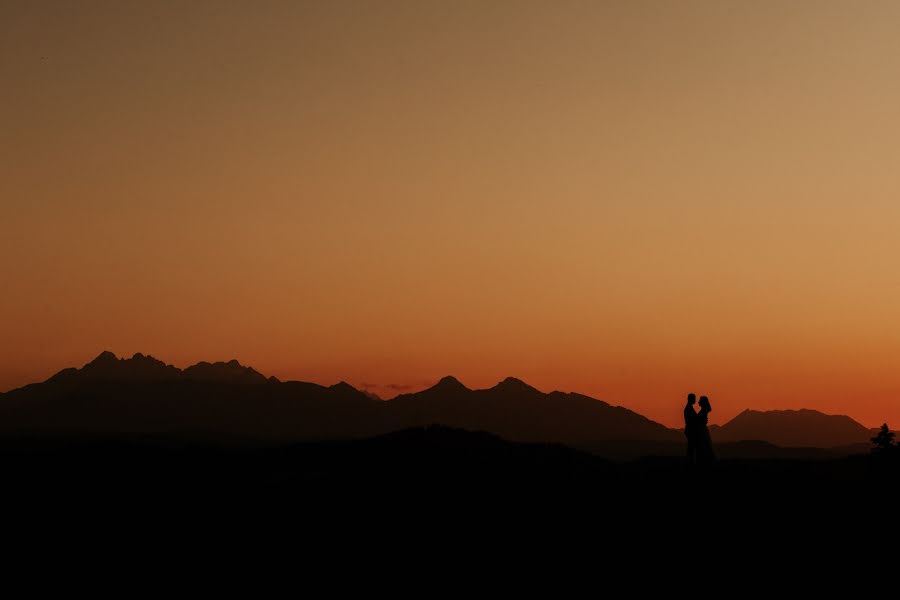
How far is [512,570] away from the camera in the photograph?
3025 centimetres

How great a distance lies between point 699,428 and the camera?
34.8m

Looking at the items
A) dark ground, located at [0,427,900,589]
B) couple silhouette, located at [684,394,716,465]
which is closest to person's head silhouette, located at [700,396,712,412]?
couple silhouette, located at [684,394,716,465]

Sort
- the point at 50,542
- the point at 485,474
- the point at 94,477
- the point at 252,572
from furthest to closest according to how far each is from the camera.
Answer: the point at 94,477, the point at 485,474, the point at 50,542, the point at 252,572

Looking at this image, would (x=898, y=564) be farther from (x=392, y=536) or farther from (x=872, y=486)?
(x=392, y=536)

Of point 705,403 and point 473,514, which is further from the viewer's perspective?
point 473,514

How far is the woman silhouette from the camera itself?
113 ft

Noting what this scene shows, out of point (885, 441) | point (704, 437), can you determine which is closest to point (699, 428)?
point (704, 437)

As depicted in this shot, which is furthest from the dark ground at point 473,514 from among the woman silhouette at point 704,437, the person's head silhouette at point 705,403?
A: the person's head silhouette at point 705,403

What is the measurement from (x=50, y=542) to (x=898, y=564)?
100ft

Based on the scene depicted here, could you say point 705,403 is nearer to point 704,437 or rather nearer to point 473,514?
point 704,437

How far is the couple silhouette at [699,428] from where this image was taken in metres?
34.5

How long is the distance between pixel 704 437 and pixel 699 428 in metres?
0.63

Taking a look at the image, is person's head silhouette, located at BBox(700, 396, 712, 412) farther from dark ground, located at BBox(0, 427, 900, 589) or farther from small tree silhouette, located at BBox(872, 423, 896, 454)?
small tree silhouette, located at BBox(872, 423, 896, 454)

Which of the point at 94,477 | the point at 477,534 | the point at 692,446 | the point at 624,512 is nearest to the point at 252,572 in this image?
the point at 477,534
